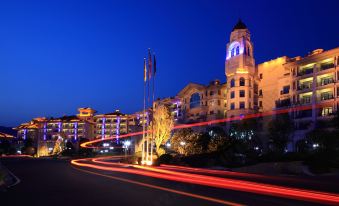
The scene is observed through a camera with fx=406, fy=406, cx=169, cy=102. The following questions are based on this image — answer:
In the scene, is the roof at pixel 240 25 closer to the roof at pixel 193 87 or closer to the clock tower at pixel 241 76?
the clock tower at pixel 241 76

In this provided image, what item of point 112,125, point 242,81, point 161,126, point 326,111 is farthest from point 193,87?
point 112,125

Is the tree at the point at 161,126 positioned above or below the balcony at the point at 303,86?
below

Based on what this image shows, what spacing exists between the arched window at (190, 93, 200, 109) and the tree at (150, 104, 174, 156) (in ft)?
128

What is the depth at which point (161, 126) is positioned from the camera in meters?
52.0

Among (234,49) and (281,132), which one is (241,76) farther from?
(281,132)

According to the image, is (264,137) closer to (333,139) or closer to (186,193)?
(333,139)

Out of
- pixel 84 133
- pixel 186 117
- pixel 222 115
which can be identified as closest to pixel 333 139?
pixel 222 115

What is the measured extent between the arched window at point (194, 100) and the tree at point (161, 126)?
39.0 m

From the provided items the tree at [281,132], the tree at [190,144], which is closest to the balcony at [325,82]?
the tree at [281,132]

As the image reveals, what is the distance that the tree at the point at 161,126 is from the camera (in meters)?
51.9

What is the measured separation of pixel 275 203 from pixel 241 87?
6154cm

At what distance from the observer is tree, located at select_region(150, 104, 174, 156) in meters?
51.9

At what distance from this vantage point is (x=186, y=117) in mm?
95250

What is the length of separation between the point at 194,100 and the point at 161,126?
41.8 m
